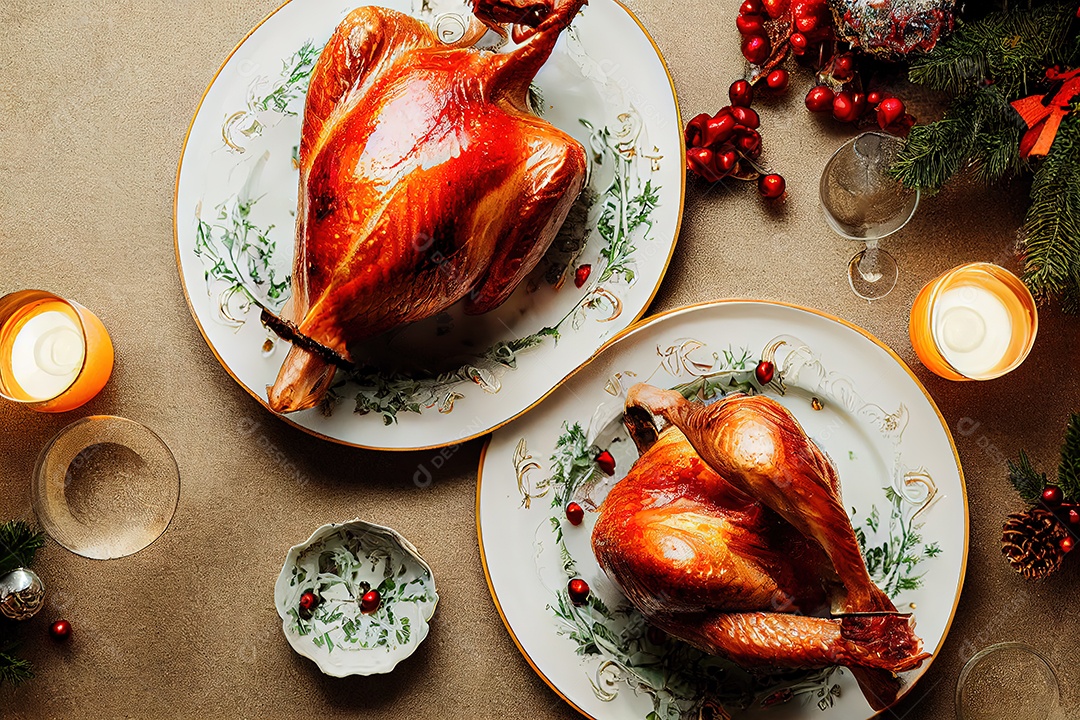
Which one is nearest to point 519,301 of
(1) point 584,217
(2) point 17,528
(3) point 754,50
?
(1) point 584,217

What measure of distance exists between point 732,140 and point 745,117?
0.05m

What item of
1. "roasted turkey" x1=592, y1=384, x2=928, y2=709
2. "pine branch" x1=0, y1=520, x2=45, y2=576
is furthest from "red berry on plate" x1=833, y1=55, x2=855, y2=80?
"pine branch" x1=0, y1=520, x2=45, y2=576

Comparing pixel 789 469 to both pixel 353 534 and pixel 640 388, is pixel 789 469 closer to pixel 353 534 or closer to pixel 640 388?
pixel 640 388

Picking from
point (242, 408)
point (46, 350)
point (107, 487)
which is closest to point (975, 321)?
point (242, 408)

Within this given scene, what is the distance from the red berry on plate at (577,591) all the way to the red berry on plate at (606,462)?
0.21 metres

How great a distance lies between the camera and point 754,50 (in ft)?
5.43

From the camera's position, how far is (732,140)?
1649 mm

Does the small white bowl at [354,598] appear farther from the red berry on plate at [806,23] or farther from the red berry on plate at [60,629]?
the red berry on plate at [806,23]

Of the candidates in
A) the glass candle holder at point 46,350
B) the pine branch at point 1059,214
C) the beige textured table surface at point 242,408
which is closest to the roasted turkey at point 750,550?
the beige textured table surface at point 242,408

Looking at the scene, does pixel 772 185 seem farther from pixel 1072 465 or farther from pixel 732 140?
pixel 1072 465

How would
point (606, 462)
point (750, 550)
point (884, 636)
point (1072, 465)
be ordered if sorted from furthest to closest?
point (606, 462) < point (1072, 465) < point (750, 550) < point (884, 636)

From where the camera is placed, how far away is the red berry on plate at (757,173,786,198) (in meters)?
1.64

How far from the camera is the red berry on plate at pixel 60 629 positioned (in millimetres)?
1684

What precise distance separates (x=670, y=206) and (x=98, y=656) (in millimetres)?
1416
